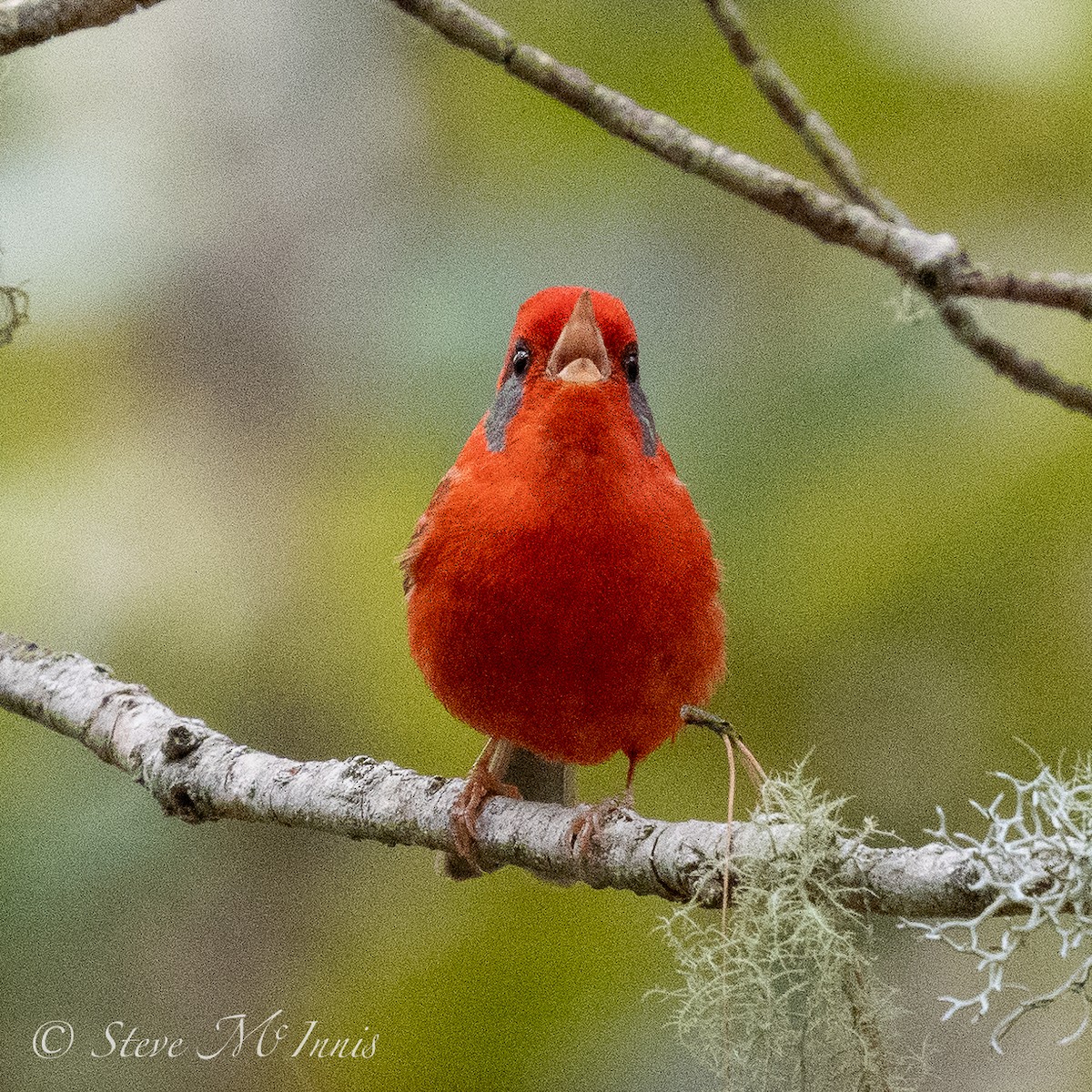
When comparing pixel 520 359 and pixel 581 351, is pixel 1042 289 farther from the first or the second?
pixel 520 359

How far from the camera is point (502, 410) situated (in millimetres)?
3150

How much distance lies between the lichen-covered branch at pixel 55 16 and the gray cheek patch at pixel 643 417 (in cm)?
122

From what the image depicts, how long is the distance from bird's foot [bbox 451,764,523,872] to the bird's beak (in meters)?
0.83

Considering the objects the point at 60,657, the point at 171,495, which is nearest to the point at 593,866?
the point at 60,657

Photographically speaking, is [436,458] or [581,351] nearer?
[581,351]

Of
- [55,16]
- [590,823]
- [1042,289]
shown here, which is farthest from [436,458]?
[1042,289]

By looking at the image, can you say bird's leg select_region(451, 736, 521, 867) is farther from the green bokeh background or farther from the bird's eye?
the bird's eye

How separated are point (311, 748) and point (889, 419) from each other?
1.77 metres

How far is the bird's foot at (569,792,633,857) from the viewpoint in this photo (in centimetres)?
251

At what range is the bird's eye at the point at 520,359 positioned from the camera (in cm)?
301

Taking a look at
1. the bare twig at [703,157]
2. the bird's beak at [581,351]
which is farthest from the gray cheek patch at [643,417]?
the bare twig at [703,157]

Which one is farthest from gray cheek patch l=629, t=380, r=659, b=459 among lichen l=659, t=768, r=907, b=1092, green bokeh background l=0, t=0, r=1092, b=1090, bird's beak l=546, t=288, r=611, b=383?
lichen l=659, t=768, r=907, b=1092

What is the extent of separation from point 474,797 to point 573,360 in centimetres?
87

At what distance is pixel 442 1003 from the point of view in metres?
3.61
